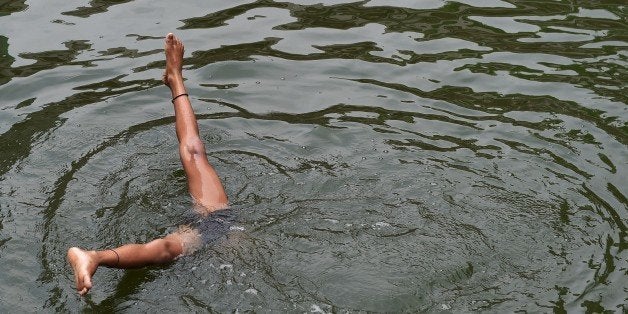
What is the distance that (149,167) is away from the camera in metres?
7.99

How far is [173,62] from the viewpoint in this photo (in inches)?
315

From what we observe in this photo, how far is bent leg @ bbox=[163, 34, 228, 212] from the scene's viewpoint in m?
7.22

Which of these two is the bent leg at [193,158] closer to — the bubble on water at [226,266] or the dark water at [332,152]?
the dark water at [332,152]

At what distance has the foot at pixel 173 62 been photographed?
26.2ft

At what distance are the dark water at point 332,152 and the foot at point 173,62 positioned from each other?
0.72 m

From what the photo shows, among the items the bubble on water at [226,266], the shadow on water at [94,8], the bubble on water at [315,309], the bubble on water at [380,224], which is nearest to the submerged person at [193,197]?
the bubble on water at [226,266]

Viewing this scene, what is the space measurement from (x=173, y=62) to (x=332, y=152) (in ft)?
5.30

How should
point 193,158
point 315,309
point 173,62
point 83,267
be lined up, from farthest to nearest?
1. point 173,62
2. point 193,158
3. point 315,309
4. point 83,267

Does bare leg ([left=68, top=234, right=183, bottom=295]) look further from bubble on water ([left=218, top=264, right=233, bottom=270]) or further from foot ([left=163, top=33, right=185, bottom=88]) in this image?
foot ([left=163, top=33, right=185, bottom=88])

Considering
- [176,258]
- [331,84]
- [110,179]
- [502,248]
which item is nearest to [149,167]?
[110,179]

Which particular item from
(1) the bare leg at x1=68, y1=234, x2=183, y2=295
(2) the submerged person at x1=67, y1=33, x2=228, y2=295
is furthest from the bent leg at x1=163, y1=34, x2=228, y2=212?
(1) the bare leg at x1=68, y1=234, x2=183, y2=295

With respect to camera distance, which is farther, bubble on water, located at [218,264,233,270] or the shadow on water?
the shadow on water

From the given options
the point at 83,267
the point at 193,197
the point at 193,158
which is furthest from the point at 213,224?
the point at 83,267

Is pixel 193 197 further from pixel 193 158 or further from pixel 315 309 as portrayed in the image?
pixel 315 309
